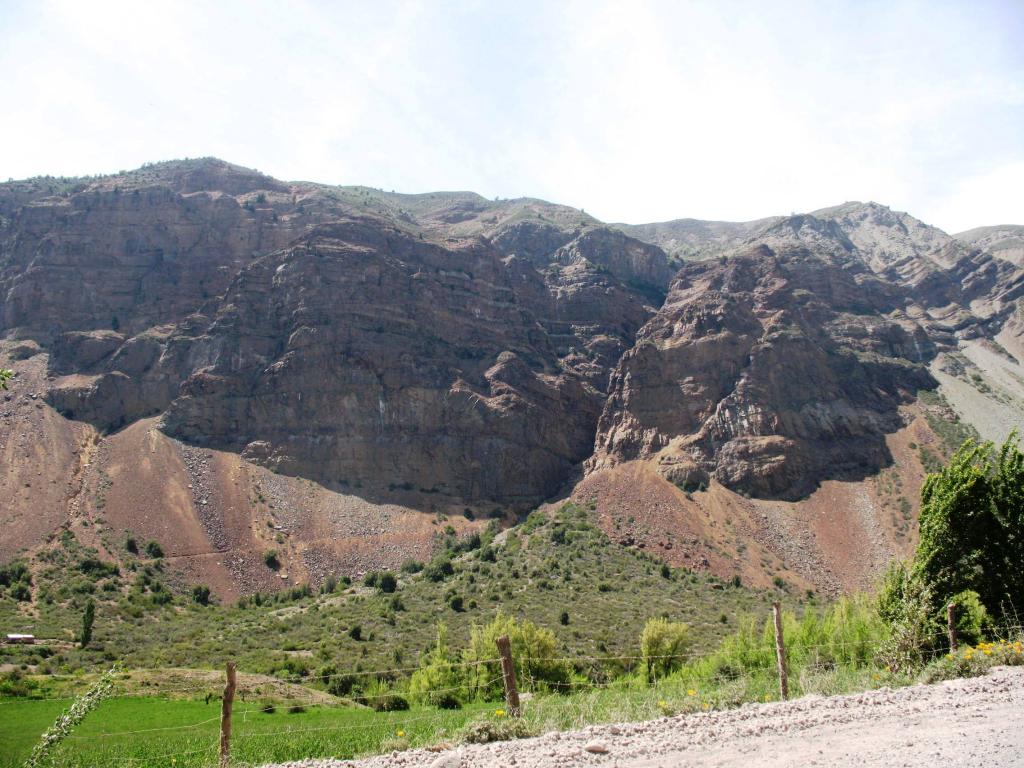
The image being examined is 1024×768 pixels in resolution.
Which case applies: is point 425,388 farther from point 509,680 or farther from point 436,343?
point 509,680

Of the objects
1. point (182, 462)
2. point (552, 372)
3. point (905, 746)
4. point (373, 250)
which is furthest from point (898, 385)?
point (905, 746)

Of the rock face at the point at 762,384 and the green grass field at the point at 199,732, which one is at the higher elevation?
the rock face at the point at 762,384

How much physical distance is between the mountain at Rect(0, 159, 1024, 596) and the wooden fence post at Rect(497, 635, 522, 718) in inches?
2426

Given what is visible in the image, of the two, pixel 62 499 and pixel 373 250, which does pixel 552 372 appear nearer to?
pixel 373 250

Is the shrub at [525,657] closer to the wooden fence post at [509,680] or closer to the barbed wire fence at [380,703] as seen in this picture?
the barbed wire fence at [380,703]

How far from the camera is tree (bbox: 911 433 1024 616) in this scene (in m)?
19.8

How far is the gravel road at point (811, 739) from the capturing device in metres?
9.52

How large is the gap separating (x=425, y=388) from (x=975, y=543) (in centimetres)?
8470

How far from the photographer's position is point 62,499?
252 ft

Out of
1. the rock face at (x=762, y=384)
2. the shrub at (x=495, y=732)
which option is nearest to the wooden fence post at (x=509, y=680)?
the shrub at (x=495, y=732)

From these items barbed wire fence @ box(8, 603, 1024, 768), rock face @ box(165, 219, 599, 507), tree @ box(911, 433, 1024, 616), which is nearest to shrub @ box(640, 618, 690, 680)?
barbed wire fence @ box(8, 603, 1024, 768)

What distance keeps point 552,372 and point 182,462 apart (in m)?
54.5

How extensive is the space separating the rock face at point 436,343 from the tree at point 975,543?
65.8m

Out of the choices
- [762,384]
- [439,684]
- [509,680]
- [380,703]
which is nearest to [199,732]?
[380,703]
